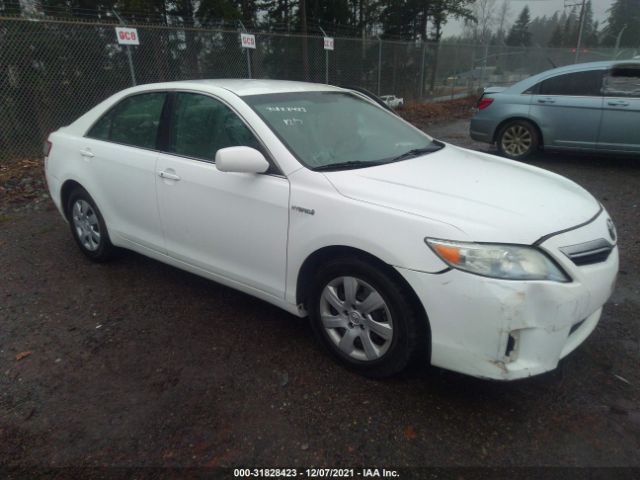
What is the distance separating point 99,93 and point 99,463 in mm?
8503

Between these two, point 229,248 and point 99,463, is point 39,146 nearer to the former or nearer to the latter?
point 229,248

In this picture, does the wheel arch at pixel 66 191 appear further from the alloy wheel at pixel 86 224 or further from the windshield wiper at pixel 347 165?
the windshield wiper at pixel 347 165

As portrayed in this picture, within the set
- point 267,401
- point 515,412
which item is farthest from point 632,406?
point 267,401

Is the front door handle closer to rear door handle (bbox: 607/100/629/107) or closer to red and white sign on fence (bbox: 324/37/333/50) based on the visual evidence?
rear door handle (bbox: 607/100/629/107)

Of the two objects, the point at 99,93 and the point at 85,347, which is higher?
the point at 99,93

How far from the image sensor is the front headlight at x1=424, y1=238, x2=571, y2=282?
2109mm

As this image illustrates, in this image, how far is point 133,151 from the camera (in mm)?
3615

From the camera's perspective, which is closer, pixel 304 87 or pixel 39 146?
pixel 304 87

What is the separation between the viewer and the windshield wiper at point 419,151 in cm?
308

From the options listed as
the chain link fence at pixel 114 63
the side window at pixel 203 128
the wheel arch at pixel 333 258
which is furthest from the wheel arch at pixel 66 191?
the chain link fence at pixel 114 63

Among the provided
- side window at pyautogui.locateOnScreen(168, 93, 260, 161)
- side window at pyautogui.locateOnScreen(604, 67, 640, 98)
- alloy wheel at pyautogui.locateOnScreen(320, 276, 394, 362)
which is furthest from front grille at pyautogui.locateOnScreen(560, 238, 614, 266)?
side window at pyautogui.locateOnScreen(604, 67, 640, 98)

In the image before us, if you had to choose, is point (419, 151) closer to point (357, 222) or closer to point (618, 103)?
point (357, 222)

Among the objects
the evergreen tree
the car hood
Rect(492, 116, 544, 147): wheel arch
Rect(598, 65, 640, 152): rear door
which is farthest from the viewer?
the evergreen tree

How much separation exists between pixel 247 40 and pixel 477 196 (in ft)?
30.7
